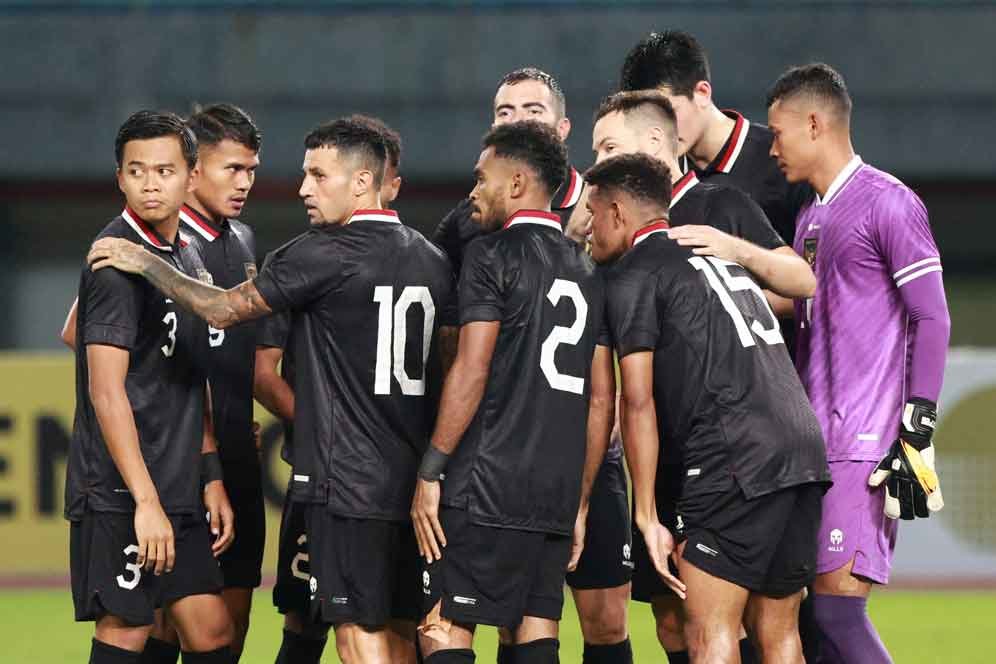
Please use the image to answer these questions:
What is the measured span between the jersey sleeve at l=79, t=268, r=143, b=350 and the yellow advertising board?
5.65 metres

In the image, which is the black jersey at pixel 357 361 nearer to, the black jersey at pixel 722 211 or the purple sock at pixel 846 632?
the black jersey at pixel 722 211

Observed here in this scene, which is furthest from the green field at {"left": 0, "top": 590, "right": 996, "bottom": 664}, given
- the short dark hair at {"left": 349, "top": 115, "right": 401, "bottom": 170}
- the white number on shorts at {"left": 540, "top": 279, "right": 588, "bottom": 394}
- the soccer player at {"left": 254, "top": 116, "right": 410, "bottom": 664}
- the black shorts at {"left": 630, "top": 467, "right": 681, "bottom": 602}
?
the short dark hair at {"left": 349, "top": 115, "right": 401, "bottom": 170}

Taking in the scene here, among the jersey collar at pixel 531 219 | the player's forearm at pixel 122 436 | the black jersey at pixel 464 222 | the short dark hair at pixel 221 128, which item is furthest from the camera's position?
the black jersey at pixel 464 222

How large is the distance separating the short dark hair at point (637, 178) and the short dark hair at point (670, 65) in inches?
39.8

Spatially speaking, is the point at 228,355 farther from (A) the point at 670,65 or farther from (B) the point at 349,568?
(A) the point at 670,65

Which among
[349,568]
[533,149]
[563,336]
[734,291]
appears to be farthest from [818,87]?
[349,568]

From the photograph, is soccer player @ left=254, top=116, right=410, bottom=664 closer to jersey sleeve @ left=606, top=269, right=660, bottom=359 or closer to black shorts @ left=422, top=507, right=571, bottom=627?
black shorts @ left=422, top=507, right=571, bottom=627

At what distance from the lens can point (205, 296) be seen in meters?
4.80

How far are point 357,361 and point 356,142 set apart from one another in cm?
72

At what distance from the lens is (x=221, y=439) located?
568 centimetres

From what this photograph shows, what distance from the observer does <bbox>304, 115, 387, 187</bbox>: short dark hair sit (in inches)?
198

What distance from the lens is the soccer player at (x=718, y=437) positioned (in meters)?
4.84

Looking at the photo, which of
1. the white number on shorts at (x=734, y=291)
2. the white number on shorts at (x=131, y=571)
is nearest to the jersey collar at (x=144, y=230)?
the white number on shorts at (x=131, y=571)

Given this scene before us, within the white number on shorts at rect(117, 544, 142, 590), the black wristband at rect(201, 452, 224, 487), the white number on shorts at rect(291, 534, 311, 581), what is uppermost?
the black wristband at rect(201, 452, 224, 487)
